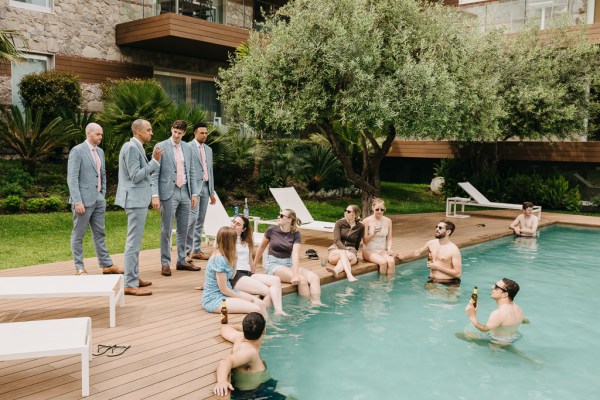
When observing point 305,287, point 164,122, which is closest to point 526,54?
point 164,122

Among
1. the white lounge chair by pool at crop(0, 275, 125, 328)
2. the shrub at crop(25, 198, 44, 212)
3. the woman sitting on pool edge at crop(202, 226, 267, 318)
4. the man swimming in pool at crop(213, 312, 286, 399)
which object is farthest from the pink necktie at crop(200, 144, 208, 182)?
the shrub at crop(25, 198, 44, 212)

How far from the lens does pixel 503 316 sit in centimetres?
612

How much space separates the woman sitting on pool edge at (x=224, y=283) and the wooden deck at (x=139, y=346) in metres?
0.12

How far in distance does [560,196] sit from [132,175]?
15.6m

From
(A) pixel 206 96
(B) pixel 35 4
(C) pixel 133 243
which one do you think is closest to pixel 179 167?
(C) pixel 133 243

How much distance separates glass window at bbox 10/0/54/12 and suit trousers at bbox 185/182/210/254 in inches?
399

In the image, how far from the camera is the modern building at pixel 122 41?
14.9 m

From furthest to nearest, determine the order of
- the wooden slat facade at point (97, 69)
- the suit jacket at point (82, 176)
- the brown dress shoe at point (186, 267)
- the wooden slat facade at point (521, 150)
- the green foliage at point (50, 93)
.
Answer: the wooden slat facade at point (521, 150)
the wooden slat facade at point (97, 69)
the green foliage at point (50, 93)
the brown dress shoe at point (186, 267)
the suit jacket at point (82, 176)

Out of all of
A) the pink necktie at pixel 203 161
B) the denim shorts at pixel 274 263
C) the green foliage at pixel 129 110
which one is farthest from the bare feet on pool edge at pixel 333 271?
the green foliage at pixel 129 110

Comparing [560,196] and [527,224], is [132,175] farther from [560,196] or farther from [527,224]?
[560,196]

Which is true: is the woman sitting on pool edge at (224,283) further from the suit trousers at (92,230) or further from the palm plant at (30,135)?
the palm plant at (30,135)

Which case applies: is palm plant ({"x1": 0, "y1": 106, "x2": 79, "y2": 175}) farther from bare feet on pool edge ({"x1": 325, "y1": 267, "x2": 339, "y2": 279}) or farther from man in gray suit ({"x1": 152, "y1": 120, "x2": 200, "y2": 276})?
bare feet on pool edge ({"x1": 325, "y1": 267, "x2": 339, "y2": 279})

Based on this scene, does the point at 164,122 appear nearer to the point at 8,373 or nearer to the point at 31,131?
the point at 31,131

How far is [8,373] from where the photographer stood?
4.14 meters
